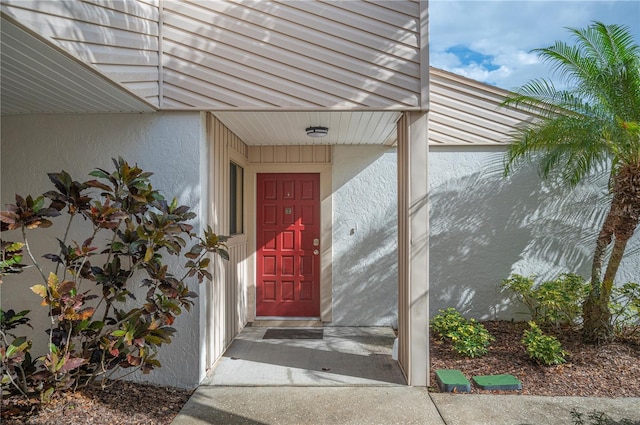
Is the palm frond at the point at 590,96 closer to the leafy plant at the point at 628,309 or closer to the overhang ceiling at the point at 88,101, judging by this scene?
the leafy plant at the point at 628,309

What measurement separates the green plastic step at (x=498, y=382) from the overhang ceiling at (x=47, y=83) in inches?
152

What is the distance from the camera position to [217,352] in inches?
175

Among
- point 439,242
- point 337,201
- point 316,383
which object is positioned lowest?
point 316,383

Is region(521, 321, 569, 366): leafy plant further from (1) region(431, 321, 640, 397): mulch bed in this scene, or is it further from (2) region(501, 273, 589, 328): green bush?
(2) region(501, 273, 589, 328): green bush

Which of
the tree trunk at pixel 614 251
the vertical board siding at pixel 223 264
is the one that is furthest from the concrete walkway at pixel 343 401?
the tree trunk at pixel 614 251

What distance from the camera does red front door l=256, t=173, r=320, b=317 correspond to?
19.9 feet

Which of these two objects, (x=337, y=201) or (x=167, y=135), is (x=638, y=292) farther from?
(x=167, y=135)

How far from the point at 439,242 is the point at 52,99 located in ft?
15.2

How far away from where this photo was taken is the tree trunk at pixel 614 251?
14.4ft

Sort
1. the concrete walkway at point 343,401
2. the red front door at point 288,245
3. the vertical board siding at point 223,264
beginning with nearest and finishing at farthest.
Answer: the concrete walkway at point 343,401 → the vertical board siding at point 223,264 → the red front door at point 288,245

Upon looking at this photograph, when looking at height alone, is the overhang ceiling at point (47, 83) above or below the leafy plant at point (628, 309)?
above

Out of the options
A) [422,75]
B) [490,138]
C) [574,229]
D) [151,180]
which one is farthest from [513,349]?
[151,180]

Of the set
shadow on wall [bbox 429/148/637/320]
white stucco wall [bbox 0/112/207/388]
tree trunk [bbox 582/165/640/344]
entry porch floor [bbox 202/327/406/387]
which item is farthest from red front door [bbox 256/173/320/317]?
tree trunk [bbox 582/165/640/344]

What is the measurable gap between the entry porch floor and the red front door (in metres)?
0.64
